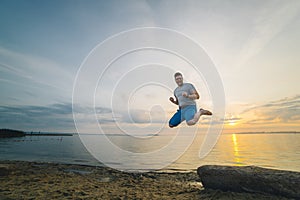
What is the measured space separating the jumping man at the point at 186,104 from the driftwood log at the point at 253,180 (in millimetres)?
3687

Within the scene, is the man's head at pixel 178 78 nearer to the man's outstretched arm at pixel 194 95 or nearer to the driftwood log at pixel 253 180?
the man's outstretched arm at pixel 194 95

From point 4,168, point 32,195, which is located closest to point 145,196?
point 32,195

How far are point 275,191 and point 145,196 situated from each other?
5545 mm

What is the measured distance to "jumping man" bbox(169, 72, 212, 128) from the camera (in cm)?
683

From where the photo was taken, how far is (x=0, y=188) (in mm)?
9242

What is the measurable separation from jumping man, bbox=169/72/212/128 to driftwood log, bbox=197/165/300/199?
369 cm

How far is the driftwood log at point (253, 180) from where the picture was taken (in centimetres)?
755

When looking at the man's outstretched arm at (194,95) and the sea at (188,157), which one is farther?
the sea at (188,157)

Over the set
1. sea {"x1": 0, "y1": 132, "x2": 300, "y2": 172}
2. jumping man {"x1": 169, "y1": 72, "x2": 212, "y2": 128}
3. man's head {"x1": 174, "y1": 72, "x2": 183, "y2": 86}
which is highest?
man's head {"x1": 174, "y1": 72, "x2": 183, "y2": 86}

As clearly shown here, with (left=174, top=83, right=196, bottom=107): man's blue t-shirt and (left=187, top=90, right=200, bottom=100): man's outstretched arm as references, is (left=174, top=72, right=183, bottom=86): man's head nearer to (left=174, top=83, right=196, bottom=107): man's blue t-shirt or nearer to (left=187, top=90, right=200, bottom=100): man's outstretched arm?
(left=174, top=83, right=196, bottom=107): man's blue t-shirt

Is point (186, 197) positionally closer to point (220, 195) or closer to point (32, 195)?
point (220, 195)

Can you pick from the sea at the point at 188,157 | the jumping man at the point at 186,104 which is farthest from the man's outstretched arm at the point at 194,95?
the sea at the point at 188,157

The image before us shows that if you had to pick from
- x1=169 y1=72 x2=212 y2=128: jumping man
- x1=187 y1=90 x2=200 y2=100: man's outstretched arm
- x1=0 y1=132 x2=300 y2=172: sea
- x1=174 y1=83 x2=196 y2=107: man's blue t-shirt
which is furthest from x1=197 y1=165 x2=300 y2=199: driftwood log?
x1=0 y1=132 x2=300 y2=172: sea

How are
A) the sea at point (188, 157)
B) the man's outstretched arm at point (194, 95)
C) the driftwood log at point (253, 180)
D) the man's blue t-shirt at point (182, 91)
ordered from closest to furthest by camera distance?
the man's outstretched arm at point (194, 95), the man's blue t-shirt at point (182, 91), the driftwood log at point (253, 180), the sea at point (188, 157)
